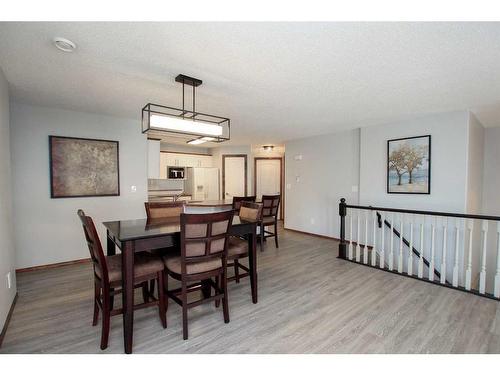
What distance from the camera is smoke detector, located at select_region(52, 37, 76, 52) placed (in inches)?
66.4

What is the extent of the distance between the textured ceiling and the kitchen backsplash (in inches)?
74.7

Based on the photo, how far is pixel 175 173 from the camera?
615 centimetres

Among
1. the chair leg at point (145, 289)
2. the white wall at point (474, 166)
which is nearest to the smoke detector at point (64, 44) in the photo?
the chair leg at point (145, 289)

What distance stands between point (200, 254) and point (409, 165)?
3735mm

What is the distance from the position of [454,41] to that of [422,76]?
0.64 metres

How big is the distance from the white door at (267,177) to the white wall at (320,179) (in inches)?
47.8

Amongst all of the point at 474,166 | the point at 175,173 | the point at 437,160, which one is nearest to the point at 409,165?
the point at 437,160

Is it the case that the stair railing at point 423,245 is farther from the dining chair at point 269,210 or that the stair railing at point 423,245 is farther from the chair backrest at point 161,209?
the chair backrest at point 161,209

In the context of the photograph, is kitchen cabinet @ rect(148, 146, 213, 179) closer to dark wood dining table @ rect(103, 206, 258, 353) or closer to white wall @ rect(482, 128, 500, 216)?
dark wood dining table @ rect(103, 206, 258, 353)

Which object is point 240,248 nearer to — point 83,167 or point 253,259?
point 253,259

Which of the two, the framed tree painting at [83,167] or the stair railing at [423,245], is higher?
the framed tree painting at [83,167]

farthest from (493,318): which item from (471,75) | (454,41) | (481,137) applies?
(481,137)

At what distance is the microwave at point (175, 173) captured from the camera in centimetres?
611

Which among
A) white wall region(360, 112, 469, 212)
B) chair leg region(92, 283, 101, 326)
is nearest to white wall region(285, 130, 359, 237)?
white wall region(360, 112, 469, 212)
